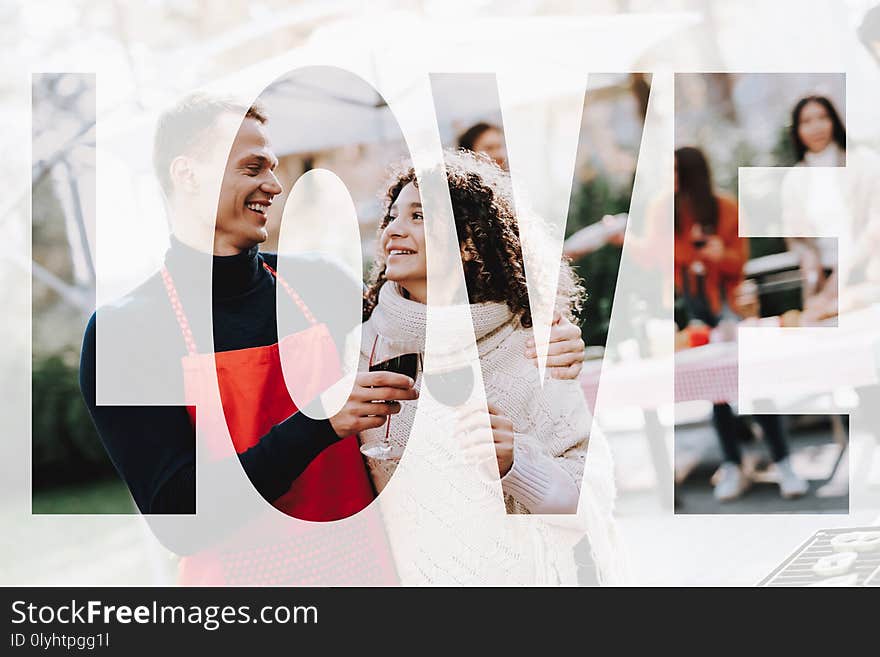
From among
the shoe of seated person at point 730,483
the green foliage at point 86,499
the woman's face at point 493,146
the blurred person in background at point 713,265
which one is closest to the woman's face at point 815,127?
the blurred person in background at point 713,265

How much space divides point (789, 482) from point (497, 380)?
3.30ft

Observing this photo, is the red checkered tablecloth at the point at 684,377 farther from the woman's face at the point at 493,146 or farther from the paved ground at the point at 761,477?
the woman's face at the point at 493,146

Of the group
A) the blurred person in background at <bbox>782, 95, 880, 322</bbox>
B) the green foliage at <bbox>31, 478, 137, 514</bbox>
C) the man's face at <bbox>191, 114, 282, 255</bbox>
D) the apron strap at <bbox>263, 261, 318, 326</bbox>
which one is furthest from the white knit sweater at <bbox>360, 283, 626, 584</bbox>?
the blurred person in background at <bbox>782, 95, 880, 322</bbox>

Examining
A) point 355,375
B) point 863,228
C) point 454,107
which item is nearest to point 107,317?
point 355,375

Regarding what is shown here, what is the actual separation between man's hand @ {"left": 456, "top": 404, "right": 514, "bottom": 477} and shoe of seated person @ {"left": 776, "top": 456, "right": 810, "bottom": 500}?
926mm

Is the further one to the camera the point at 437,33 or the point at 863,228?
the point at 863,228

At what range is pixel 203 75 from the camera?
5.69ft

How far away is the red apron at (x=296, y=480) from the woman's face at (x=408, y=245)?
0.18 meters

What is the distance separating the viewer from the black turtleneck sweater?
1.46 meters

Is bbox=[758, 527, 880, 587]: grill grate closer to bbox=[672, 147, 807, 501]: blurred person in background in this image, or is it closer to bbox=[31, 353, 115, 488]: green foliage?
bbox=[672, 147, 807, 501]: blurred person in background

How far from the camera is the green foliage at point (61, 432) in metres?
1.77
